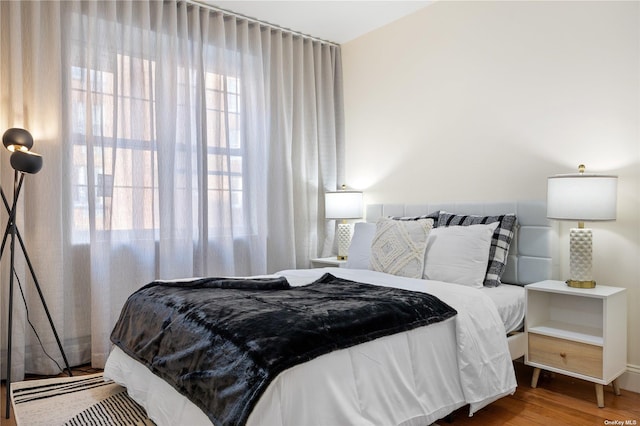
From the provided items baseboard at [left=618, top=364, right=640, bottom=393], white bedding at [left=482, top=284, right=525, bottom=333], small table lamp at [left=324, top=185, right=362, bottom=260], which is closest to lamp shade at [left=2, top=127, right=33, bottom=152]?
small table lamp at [left=324, top=185, right=362, bottom=260]

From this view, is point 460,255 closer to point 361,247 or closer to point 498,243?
point 498,243

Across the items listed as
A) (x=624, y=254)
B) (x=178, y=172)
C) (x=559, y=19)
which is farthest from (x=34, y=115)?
(x=624, y=254)

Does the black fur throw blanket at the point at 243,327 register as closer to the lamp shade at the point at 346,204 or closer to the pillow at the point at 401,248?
the pillow at the point at 401,248

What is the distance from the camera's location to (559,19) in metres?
2.91

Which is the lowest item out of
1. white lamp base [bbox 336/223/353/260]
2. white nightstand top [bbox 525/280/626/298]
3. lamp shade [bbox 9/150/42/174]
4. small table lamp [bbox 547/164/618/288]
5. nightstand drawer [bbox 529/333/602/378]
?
nightstand drawer [bbox 529/333/602/378]

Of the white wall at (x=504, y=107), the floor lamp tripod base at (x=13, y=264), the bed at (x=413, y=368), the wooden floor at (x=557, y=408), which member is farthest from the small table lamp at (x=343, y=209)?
the floor lamp tripod base at (x=13, y=264)

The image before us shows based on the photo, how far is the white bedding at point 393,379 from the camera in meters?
1.57

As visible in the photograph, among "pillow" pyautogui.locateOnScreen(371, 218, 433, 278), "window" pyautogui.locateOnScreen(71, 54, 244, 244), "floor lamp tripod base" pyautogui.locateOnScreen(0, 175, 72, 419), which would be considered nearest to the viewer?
"floor lamp tripod base" pyautogui.locateOnScreen(0, 175, 72, 419)

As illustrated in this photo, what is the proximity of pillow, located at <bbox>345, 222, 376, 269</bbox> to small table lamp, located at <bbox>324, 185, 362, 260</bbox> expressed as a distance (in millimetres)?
532

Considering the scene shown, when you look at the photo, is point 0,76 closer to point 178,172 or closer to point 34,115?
point 34,115

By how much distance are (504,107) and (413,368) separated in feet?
6.96

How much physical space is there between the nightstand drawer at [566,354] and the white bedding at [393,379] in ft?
1.30

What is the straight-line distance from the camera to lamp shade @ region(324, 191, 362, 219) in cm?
415

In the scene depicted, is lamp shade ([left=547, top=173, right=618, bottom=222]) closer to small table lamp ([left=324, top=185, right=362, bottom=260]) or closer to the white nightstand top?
the white nightstand top
